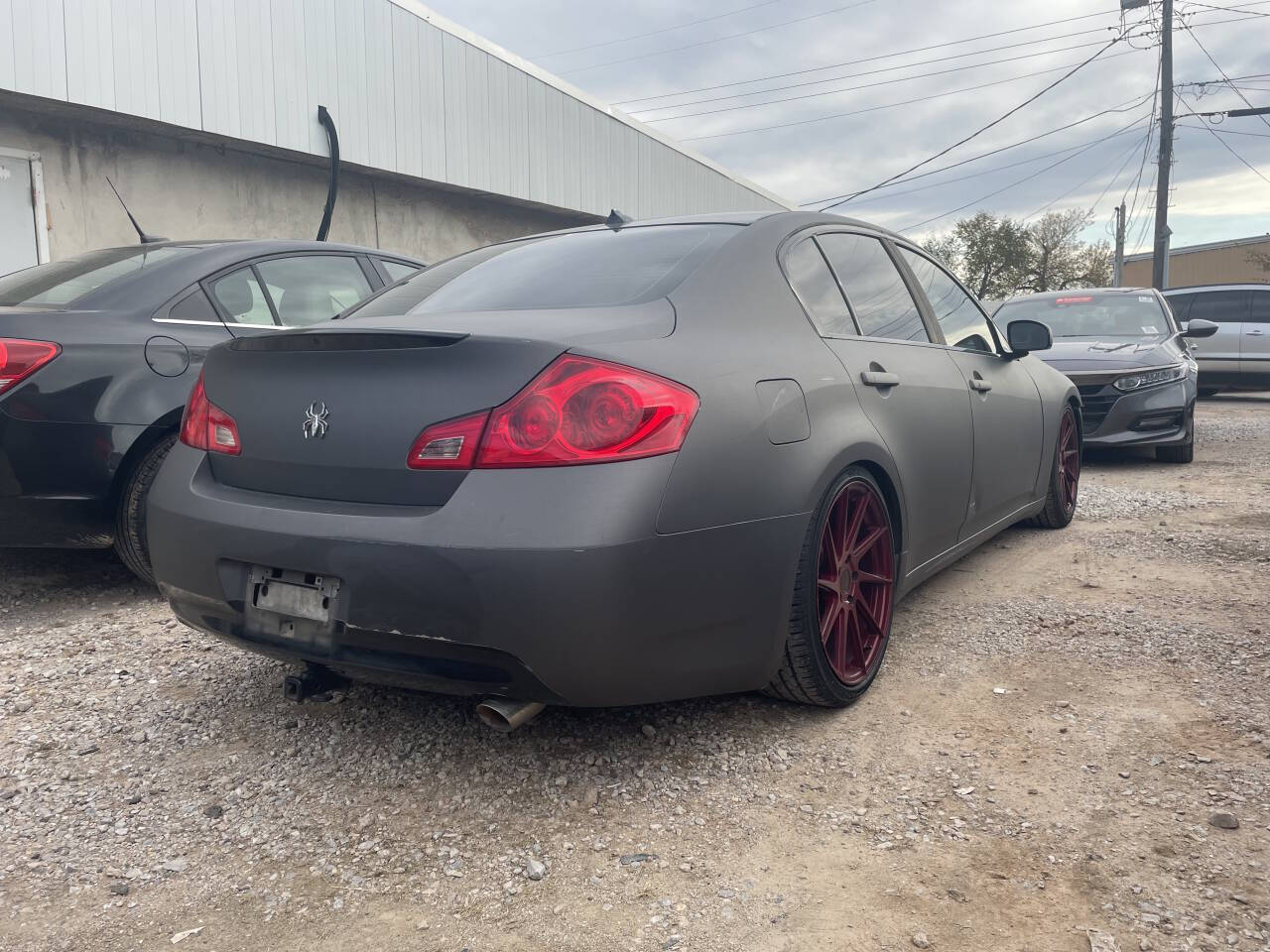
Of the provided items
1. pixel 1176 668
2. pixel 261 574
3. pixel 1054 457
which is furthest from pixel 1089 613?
pixel 261 574

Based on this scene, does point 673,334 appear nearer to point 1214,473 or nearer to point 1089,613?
point 1089,613

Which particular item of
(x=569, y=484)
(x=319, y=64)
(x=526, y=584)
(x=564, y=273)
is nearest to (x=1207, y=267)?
(x=319, y=64)

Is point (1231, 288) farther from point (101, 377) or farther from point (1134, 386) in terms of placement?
point (101, 377)

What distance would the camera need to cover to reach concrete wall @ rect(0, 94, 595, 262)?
30.5ft

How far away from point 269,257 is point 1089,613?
3.88 m

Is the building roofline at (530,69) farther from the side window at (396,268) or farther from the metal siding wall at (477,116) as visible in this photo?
the side window at (396,268)

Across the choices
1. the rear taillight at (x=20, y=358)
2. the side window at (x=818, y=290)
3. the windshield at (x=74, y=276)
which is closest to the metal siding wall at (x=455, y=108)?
the windshield at (x=74, y=276)

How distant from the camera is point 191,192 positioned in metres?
10.6

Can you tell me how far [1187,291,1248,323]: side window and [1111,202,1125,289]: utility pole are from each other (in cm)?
3485

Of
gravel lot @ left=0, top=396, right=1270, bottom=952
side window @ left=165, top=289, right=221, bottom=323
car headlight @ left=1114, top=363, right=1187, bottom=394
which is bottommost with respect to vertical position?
gravel lot @ left=0, top=396, right=1270, bottom=952

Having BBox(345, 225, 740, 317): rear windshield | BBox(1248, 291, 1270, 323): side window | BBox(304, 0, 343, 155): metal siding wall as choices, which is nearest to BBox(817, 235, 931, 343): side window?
BBox(345, 225, 740, 317): rear windshield

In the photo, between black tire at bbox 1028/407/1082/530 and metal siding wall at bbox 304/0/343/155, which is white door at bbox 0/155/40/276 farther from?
black tire at bbox 1028/407/1082/530

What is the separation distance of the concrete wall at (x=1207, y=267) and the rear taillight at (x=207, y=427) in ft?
182

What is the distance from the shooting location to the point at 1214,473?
24.4 feet
